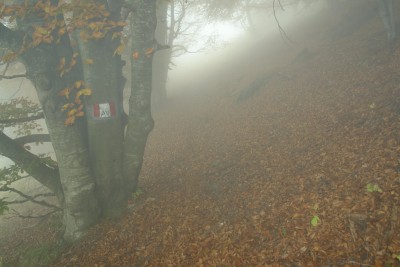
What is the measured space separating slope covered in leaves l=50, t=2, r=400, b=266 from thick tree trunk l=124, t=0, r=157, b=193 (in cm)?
108

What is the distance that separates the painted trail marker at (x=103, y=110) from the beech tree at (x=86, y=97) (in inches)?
0.8

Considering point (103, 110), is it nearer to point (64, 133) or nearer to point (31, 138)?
point (64, 133)

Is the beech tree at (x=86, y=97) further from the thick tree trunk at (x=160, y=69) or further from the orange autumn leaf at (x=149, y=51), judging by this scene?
the thick tree trunk at (x=160, y=69)

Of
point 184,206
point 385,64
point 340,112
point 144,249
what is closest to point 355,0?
point 385,64

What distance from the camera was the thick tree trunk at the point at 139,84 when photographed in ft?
21.2

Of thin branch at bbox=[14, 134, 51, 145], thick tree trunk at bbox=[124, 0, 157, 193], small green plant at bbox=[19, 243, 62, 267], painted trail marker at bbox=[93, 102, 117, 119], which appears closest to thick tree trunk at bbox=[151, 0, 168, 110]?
thin branch at bbox=[14, 134, 51, 145]

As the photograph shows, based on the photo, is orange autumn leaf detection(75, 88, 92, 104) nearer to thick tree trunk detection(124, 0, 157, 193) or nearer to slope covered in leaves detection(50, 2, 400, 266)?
thick tree trunk detection(124, 0, 157, 193)

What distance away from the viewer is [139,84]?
673 cm

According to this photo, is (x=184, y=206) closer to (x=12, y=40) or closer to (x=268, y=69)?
(x=12, y=40)

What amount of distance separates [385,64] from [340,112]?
3.18 m

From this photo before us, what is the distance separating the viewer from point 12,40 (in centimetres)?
582

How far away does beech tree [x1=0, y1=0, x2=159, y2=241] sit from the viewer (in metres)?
5.99

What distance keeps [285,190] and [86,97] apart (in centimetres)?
440

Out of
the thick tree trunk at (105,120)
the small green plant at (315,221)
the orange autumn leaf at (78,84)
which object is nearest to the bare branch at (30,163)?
the thick tree trunk at (105,120)
